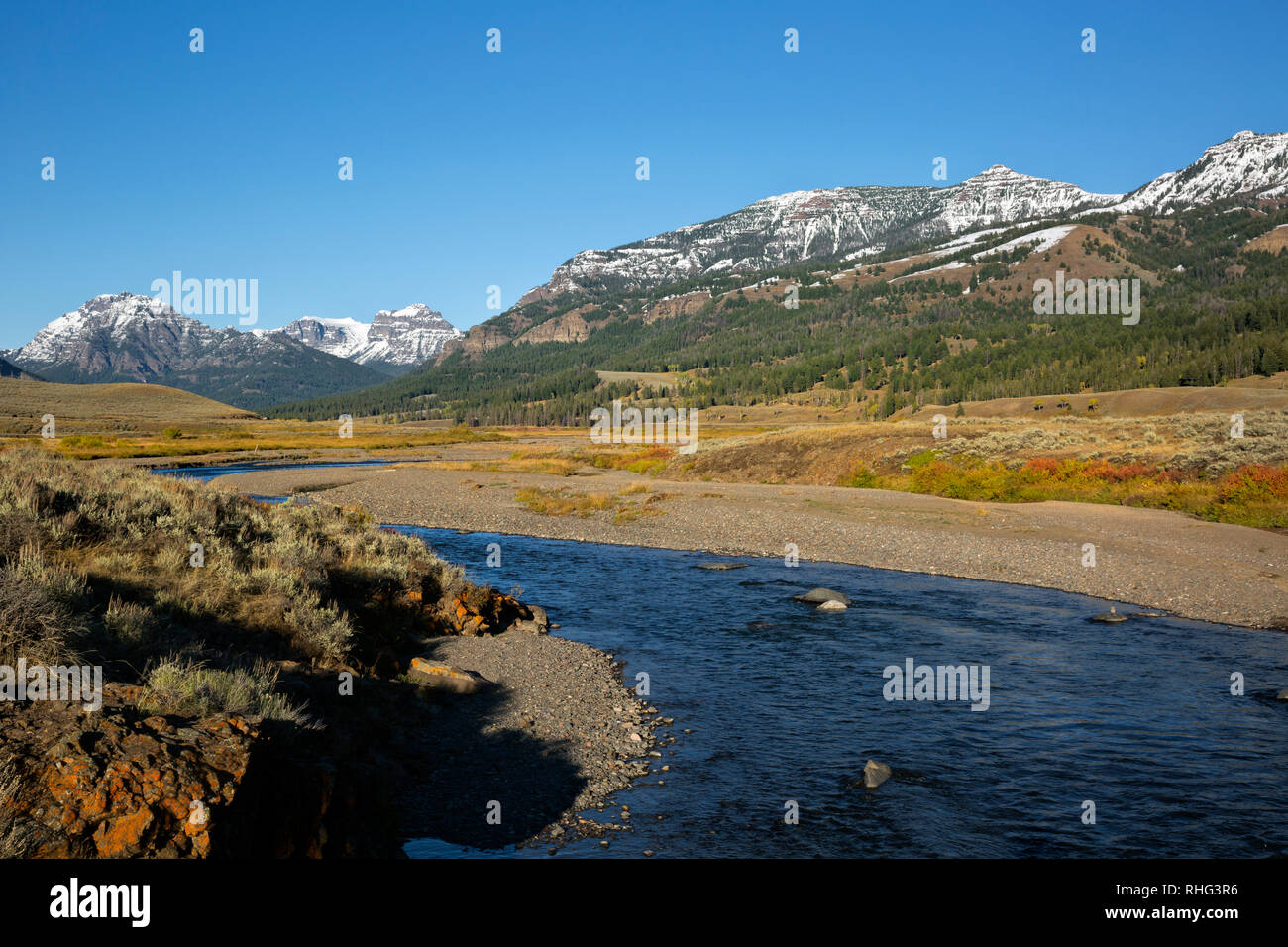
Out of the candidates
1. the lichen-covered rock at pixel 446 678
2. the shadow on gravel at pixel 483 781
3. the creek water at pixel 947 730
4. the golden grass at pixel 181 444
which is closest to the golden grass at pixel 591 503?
the creek water at pixel 947 730

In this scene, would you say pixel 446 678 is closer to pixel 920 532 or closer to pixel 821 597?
pixel 821 597

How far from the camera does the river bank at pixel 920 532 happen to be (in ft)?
75.3

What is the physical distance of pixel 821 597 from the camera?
73.0ft

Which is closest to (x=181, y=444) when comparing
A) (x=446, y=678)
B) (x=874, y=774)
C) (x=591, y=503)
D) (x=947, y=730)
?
(x=591, y=503)

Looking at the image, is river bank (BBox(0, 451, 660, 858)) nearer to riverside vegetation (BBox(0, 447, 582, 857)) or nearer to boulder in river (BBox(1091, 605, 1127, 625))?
riverside vegetation (BBox(0, 447, 582, 857))

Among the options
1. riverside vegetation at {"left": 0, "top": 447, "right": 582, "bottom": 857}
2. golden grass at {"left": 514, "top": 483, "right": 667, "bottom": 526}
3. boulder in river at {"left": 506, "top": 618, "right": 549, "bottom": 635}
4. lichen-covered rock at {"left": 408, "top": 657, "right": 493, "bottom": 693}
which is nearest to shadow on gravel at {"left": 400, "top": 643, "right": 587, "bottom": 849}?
riverside vegetation at {"left": 0, "top": 447, "right": 582, "bottom": 857}

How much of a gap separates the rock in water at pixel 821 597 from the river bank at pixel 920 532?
6.65 metres

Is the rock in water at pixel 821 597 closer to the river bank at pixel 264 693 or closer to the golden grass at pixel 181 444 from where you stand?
the river bank at pixel 264 693

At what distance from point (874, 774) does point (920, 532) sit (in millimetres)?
23257

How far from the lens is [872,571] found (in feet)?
90.6

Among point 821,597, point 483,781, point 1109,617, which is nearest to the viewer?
point 483,781

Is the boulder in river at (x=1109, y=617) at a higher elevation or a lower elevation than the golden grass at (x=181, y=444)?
lower

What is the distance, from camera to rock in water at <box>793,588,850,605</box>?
22084 millimetres
